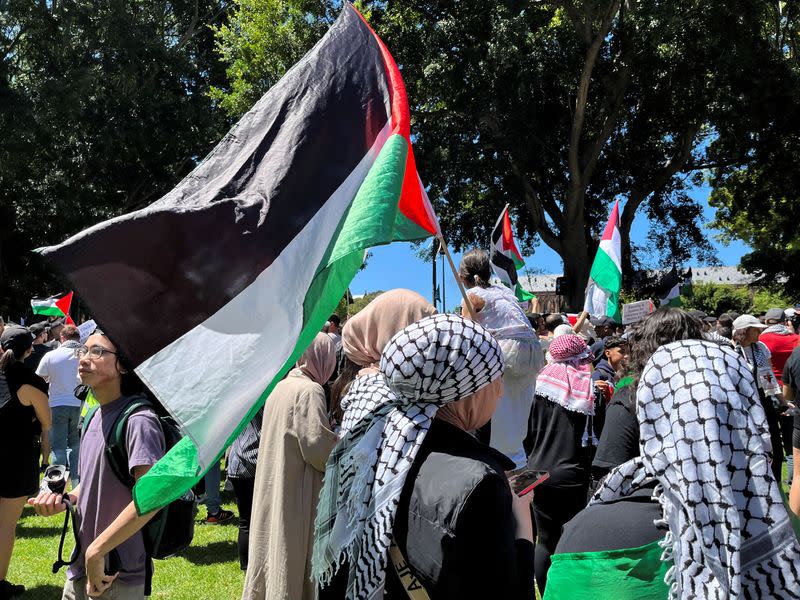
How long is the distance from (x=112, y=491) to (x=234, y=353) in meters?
1.19

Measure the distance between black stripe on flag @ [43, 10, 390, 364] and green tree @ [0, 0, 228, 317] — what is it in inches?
876

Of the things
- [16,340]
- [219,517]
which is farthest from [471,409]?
[219,517]

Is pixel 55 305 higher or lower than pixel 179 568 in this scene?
higher

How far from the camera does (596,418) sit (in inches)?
261

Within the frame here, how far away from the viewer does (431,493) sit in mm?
2162

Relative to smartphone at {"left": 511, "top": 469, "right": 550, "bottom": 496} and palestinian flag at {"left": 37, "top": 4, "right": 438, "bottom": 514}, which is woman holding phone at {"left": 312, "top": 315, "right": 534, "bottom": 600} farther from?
palestinian flag at {"left": 37, "top": 4, "right": 438, "bottom": 514}

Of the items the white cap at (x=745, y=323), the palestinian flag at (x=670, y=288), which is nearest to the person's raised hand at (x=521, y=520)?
the white cap at (x=745, y=323)

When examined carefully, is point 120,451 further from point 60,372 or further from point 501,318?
point 60,372

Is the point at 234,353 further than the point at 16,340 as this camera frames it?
No

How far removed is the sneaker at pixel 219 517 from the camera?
8.48 m

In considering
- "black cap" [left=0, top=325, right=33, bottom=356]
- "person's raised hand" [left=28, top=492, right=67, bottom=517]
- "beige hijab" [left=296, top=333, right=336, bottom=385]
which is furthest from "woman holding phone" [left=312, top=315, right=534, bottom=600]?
"black cap" [left=0, top=325, right=33, bottom=356]

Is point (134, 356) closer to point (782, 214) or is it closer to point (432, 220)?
point (432, 220)

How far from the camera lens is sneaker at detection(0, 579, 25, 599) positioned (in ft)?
20.6

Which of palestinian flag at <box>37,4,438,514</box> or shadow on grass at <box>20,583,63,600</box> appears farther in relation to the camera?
shadow on grass at <box>20,583,63,600</box>
